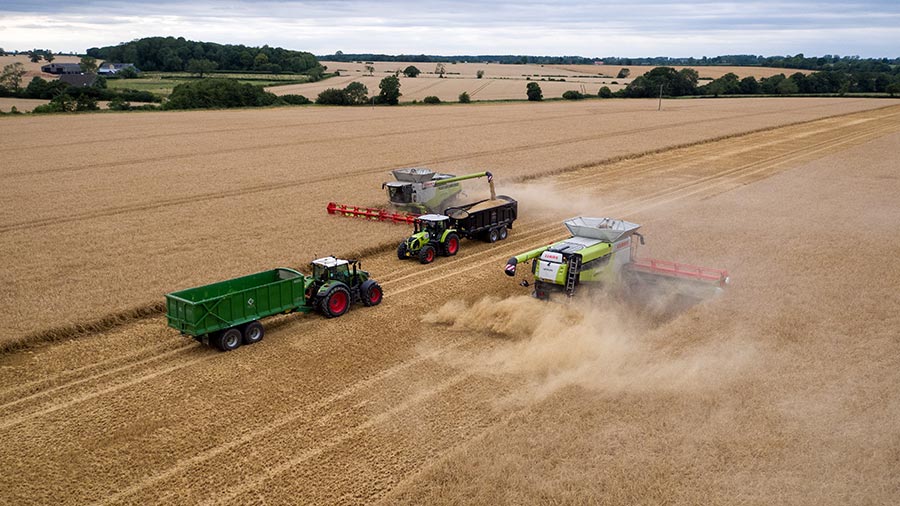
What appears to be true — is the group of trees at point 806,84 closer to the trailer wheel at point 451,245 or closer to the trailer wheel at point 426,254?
the trailer wheel at point 451,245

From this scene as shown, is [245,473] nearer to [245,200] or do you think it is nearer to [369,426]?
[369,426]

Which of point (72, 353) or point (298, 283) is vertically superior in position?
point (298, 283)

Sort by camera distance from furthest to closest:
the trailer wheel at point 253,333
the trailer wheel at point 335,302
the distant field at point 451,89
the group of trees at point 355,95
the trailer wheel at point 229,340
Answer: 1. the distant field at point 451,89
2. the group of trees at point 355,95
3. the trailer wheel at point 335,302
4. the trailer wheel at point 253,333
5. the trailer wheel at point 229,340

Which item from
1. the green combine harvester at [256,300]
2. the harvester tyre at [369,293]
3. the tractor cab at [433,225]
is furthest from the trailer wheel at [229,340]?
the tractor cab at [433,225]

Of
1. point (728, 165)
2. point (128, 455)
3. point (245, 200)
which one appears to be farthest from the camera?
point (728, 165)

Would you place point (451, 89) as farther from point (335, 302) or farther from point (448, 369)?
point (448, 369)

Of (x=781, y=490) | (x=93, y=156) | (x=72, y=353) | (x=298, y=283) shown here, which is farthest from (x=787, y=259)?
(x=93, y=156)

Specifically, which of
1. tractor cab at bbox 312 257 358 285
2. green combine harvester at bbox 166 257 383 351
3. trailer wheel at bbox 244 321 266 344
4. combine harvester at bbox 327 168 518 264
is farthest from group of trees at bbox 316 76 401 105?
trailer wheel at bbox 244 321 266 344
